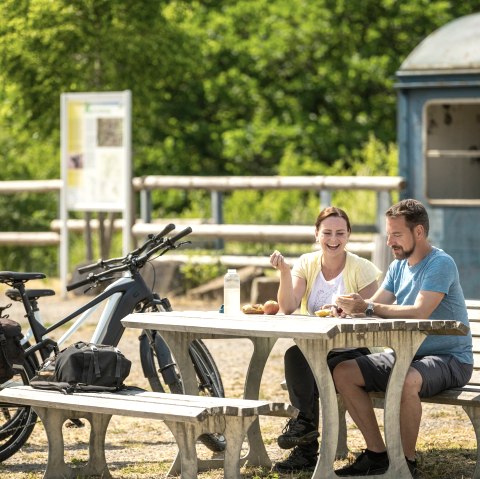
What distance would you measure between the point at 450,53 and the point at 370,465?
28.1 ft

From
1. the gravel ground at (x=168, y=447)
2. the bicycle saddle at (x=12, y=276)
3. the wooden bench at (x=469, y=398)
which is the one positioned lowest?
the gravel ground at (x=168, y=447)

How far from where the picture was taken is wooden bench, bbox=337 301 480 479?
612 cm

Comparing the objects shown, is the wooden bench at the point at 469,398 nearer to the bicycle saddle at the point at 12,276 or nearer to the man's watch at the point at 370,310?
the man's watch at the point at 370,310

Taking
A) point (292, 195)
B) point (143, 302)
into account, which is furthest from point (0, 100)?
point (143, 302)

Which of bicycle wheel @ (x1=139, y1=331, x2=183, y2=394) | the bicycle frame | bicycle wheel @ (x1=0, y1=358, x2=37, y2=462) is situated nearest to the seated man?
bicycle wheel @ (x1=139, y1=331, x2=183, y2=394)

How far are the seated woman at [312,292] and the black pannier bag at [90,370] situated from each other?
2.67 feet

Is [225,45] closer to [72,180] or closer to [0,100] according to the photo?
[0,100]

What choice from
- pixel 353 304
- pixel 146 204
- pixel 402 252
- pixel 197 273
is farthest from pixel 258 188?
pixel 353 304

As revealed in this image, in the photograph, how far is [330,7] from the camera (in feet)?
80.8

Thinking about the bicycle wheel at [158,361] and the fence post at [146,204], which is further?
the fence post at [146,204]

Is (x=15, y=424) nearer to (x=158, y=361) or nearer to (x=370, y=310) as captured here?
(x=158, y=361)

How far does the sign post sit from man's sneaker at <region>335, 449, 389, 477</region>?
8572 mm

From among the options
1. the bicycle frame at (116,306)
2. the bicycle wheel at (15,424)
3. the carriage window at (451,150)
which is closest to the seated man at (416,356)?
the bicycle frame at (116,306)

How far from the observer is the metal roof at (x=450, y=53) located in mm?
13914
